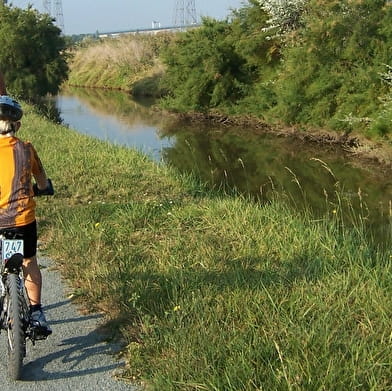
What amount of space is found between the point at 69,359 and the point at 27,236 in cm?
90

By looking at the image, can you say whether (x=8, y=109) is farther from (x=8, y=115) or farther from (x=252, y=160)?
(x=252, y=160)

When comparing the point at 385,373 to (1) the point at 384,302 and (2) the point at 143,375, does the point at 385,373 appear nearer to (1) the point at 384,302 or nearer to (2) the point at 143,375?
(1) the point at 384,302

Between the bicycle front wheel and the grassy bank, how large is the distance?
0.68m

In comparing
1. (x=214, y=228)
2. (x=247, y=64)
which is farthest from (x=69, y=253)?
(x=247, y=64)

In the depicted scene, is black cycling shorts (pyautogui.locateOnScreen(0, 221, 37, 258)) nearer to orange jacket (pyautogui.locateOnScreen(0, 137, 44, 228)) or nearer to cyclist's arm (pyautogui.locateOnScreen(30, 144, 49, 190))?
orange jacket (pyautogui.locateOnScreen(0, 137, 44, 228))

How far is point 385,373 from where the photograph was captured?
115 inches

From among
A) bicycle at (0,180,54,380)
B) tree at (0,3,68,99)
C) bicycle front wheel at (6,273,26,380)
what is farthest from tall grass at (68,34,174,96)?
bicycle front wheel at (6,273,26,380)

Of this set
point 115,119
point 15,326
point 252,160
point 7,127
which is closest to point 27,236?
point 15,326

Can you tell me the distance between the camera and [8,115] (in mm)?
3385

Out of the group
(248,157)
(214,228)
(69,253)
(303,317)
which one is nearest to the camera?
(303,317)

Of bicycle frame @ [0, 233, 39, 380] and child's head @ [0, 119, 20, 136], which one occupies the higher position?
child's head @ [0, 119, 20, 136]

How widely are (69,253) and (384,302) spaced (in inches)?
122

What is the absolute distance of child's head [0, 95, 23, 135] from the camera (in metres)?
3.36

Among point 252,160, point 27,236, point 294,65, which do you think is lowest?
point 252,160
